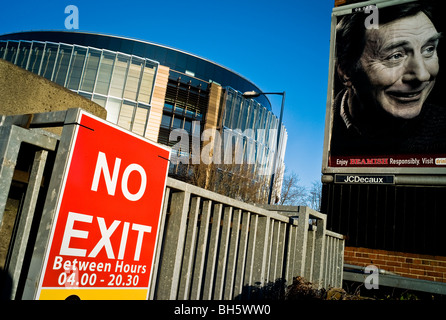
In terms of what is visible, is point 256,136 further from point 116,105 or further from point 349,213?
point 349,213

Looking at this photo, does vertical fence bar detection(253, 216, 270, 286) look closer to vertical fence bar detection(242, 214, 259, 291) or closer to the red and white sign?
vertical fence bar detection(242, 214, 259, 291)

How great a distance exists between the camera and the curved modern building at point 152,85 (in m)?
33.4

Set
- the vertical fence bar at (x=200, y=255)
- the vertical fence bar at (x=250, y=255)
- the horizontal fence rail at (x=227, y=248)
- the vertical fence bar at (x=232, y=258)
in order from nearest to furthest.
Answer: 1. the horizontal fence rail at (x=227, y=248)
2. the vertical fence bar at (x=200, y=255)
3. the vertical fence bar at (x=232, y=258)
4. the vertical fence bar at (x=250, y=255)

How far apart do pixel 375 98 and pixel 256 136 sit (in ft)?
122

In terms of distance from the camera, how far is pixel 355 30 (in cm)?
795

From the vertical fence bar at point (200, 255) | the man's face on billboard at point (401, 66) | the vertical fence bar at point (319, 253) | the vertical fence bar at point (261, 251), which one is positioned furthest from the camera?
the man's face on billboard at point (401, 66)

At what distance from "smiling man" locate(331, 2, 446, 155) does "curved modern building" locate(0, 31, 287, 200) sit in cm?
2552

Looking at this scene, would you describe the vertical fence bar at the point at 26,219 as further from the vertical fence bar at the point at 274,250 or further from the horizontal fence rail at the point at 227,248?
the vertical fence bar at the point at 274,250

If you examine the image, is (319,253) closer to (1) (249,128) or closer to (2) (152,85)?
(2) (152,85)

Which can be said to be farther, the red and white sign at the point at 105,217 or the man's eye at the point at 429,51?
the man's eye at the point at 429,51

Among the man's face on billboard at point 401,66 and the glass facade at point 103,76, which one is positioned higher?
the glass facade at point 103,76

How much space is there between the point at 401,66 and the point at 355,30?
4.64 feet

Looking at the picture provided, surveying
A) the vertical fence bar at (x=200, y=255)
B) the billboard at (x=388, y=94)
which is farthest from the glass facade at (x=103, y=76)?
the vertical fence bar at (x=200, y=255)

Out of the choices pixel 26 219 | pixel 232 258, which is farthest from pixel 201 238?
pixel 26 219
